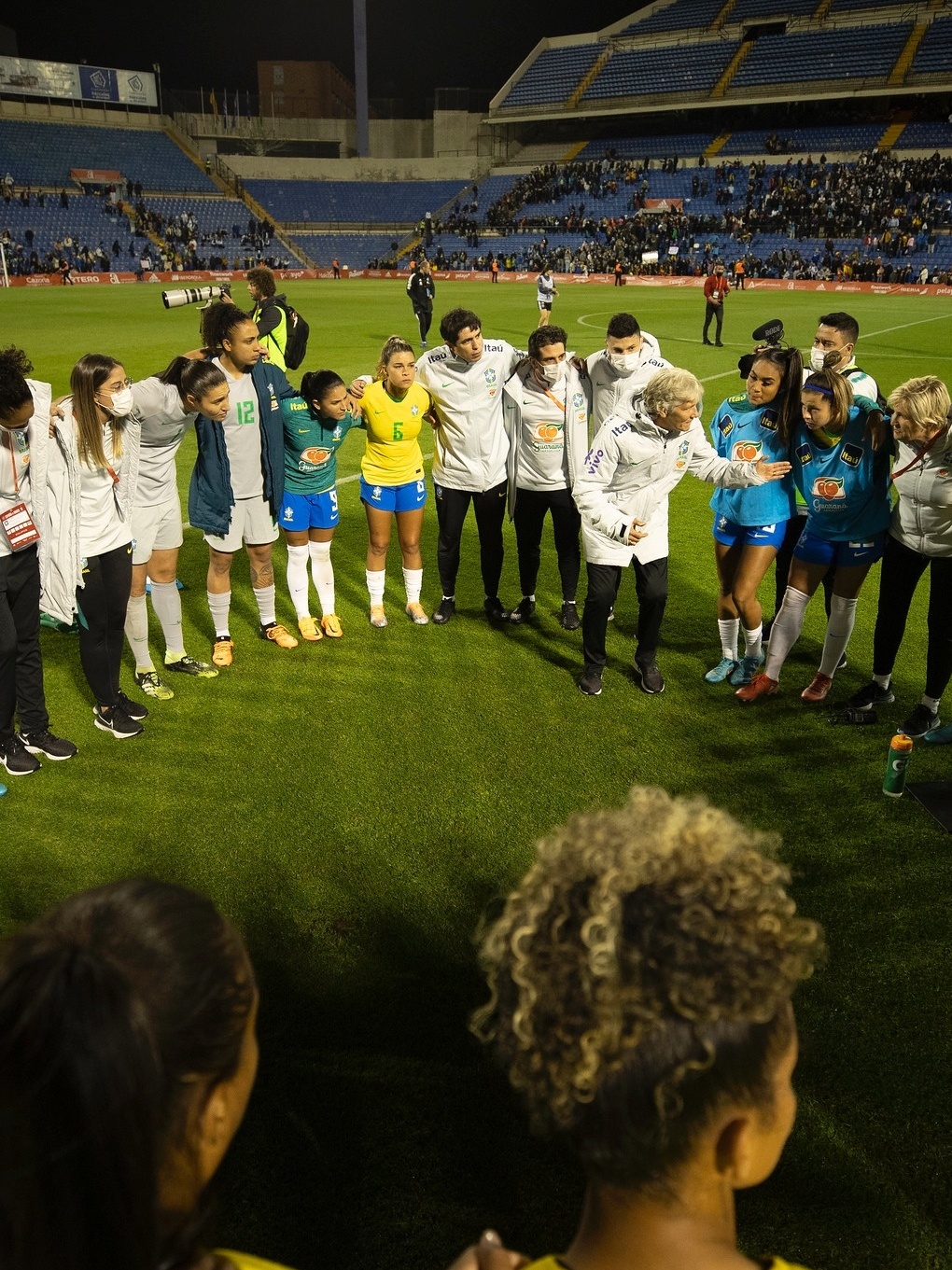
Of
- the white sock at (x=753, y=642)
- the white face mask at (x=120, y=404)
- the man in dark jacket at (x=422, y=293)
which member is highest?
the man in dark jacket at (x=422, y=293)

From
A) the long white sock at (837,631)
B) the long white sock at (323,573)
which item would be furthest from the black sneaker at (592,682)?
the long white sock at (323,573)

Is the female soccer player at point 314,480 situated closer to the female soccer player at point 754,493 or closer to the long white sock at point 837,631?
the female soccer player at point 754,493

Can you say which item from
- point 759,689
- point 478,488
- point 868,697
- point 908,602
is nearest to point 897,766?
point 868,697

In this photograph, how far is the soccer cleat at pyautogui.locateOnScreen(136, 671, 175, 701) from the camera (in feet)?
18.8

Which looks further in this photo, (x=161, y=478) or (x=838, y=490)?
(x=161, y=478)

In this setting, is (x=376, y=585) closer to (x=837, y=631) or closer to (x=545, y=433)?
(x=545, y=433)

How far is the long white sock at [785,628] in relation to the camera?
532 cm

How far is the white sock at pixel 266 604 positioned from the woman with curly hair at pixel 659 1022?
5.45m

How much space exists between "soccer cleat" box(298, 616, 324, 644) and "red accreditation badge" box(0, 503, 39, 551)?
242cm

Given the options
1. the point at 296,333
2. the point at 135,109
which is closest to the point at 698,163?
Answer: the point at 135,109

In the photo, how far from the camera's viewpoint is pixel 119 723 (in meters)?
5.27

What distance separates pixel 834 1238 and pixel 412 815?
8.48 ft

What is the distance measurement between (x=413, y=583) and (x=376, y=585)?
0.99 feet

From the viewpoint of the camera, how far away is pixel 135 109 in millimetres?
57969
